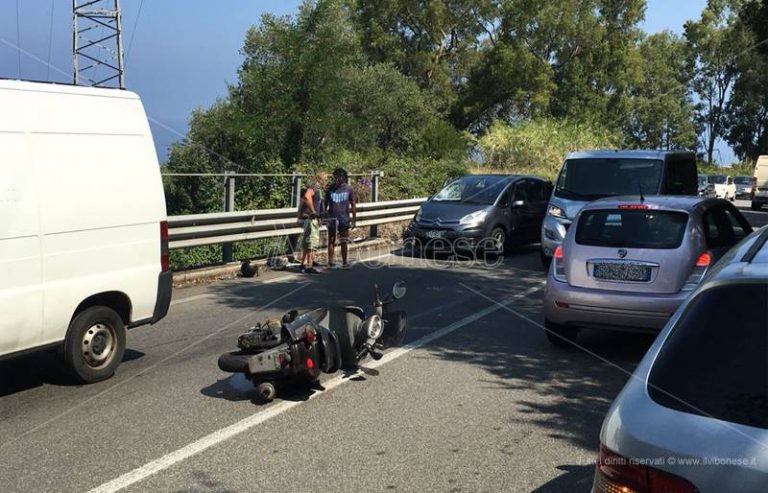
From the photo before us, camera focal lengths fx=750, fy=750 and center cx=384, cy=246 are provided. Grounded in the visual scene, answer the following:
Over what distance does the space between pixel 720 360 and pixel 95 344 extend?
16.8 feet

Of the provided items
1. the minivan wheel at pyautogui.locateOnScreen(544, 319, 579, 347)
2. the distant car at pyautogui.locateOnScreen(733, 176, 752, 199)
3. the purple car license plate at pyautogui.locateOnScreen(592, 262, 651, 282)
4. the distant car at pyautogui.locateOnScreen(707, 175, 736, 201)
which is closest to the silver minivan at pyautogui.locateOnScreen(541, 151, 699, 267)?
the minivan wheel at pyautogui.locateOnScreen(544, 319, 579, 347)

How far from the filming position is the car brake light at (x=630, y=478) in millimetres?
2223

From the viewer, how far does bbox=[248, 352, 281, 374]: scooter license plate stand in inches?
219

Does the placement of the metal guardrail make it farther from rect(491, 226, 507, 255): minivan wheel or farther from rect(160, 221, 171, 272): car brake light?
rect(160, 221, 171, 272): car brake light

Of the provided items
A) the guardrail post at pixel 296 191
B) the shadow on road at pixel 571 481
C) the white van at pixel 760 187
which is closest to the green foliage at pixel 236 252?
the guardrail post at pixel 296 191

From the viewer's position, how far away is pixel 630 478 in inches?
92.0

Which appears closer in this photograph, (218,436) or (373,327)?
(218,436)

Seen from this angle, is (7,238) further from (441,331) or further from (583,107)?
(583,107)

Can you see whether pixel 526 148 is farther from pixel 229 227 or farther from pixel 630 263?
pixel 630 263

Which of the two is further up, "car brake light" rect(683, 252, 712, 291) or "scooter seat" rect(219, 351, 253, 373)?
"car brake light" rect(683, 252, 712, 291)

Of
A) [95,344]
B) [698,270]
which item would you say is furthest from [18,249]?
[698,270]

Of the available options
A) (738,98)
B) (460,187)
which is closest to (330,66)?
(460,187)

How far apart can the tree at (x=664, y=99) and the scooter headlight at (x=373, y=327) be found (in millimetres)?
72906

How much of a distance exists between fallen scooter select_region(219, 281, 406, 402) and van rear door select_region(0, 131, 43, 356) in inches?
56.8
